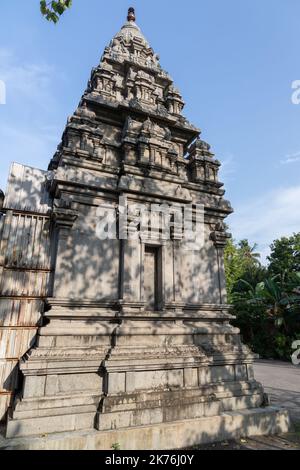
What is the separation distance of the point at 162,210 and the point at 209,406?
4.56m

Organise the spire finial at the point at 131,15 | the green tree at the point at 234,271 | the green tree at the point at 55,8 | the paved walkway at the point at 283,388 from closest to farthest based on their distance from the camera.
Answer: the green tree at the point at 55,8, the paved walkway at the point at 283,388, the spire finial at the point at 131,15, the green tree at the point at 234,271

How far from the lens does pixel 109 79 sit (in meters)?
8.88

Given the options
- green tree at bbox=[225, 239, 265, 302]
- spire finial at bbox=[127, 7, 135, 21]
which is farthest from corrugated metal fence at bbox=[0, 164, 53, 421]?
green tree at bbox=[225, 239, 265, 302]

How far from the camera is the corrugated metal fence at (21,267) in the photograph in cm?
549

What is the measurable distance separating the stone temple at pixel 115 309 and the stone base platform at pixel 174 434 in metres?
0.02

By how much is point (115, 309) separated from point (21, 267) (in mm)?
2216

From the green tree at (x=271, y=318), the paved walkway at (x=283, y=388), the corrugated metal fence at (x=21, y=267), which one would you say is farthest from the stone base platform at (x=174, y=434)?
the green tree at (x=271, y=318)

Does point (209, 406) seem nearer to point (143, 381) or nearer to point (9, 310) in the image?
point (143, 381)

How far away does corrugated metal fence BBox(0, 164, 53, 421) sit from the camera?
18.0 ft

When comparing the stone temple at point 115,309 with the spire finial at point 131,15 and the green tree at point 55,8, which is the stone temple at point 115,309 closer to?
the green tree at point 55,8

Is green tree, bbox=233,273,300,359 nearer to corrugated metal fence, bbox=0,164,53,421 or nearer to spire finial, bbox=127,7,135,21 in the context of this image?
spire finial, bbox=127,7,135,21

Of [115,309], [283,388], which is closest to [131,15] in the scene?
[115,309]

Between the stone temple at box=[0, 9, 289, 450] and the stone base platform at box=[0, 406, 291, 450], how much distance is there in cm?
2

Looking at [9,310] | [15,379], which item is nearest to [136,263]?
[9,310]
